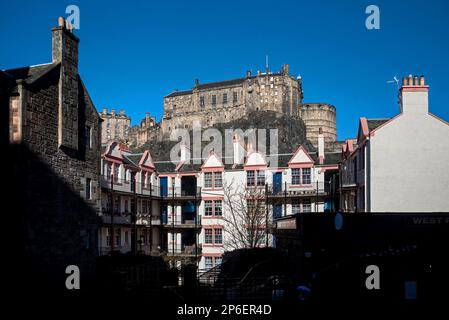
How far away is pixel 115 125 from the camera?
13888cm

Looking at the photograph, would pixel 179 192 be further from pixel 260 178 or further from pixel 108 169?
pixel 108 169

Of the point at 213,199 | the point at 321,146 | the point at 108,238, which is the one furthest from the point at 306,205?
the point at 108,238

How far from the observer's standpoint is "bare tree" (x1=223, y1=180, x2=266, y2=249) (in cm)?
4141

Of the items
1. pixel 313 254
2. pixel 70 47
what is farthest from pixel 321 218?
pixel 70 47

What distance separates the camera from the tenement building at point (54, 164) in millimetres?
20969

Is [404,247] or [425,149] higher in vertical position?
[425,149]

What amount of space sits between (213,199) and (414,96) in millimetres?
22134

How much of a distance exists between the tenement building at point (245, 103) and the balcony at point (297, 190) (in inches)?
2558

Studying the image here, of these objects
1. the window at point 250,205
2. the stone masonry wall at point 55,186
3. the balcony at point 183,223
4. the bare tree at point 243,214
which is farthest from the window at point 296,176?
the stone masonry wall at point 55,186

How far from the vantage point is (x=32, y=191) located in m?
21.3

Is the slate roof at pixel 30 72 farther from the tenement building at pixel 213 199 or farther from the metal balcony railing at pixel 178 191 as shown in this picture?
the metal balcony railing at pixel 178 191
